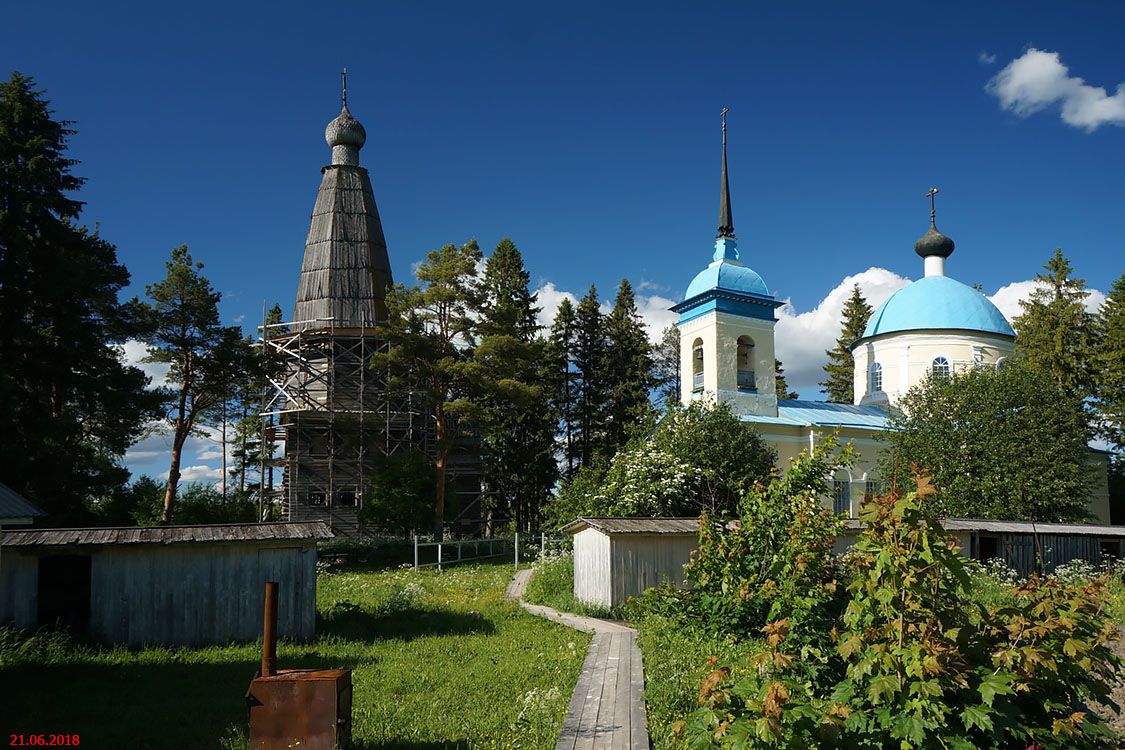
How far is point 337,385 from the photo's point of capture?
128 ft

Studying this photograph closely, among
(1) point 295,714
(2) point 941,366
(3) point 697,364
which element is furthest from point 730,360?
(1) point 295,714

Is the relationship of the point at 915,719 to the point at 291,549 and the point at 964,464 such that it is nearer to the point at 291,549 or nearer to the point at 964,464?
the point at 291,549

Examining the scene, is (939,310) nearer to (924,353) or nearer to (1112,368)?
(924,353)

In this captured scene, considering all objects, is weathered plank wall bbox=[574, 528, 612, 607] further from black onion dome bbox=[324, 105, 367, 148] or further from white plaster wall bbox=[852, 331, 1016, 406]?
black onion dome bbox=[324, 105, 367, 148]

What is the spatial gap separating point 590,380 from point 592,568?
25369mm

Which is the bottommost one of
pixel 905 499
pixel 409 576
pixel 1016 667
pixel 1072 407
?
pixel 409 576

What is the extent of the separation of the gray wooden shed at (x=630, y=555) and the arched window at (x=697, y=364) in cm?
1565

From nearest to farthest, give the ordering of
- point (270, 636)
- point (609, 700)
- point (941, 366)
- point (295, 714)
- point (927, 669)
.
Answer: point (927, 669) → point (295, 714) → point (270, 636) → point (609, 700) → point (941, 366)

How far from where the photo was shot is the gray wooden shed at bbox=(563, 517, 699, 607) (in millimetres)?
16891


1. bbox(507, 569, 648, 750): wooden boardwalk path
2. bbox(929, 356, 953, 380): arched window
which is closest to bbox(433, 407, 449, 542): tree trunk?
bbox(507, 569, 648, 750): wooden boardwalk path

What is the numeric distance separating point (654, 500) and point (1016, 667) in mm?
17537

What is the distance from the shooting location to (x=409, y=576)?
24.8 meters

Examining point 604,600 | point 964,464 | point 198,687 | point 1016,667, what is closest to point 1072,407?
point 964,464

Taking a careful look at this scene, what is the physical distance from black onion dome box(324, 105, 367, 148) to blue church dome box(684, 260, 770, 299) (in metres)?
20.9
